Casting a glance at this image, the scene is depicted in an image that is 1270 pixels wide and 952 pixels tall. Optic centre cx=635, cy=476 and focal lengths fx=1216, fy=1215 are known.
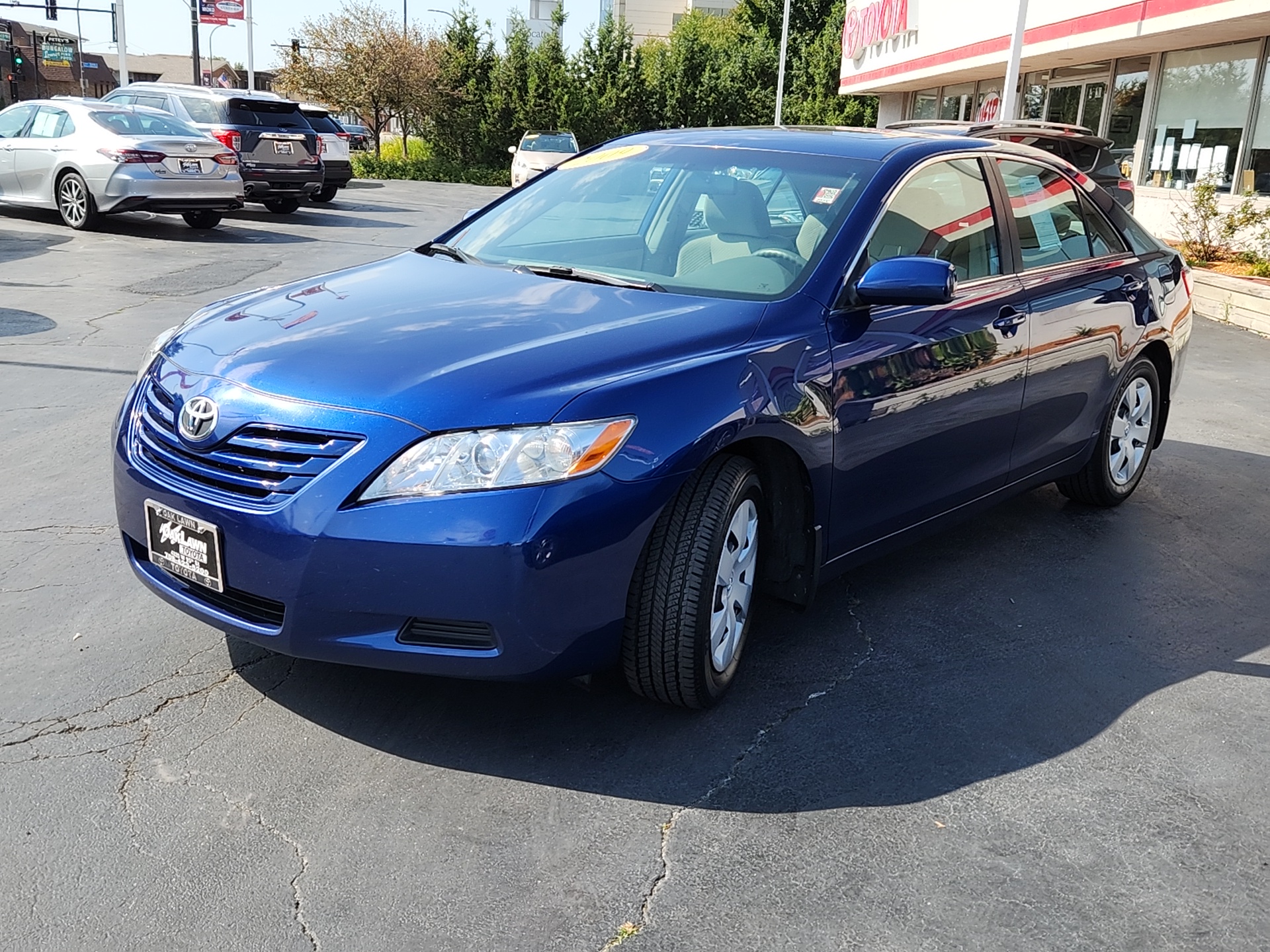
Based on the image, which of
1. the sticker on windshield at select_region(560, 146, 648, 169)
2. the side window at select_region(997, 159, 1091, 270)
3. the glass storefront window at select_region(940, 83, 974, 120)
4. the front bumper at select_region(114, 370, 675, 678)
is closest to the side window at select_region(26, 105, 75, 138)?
the sticker on windshield at select_region(560, 146, 648, 169)

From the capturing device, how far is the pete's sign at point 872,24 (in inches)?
1185

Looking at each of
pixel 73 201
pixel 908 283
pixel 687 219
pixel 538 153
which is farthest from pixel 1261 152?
pixel 538 153

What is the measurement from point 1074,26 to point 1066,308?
57.2 feet

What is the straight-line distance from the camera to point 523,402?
3.04 m

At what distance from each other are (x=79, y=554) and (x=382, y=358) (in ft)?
6.85

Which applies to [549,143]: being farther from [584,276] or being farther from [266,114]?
[584,276]

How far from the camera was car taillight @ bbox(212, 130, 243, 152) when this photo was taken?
1756 centimetres

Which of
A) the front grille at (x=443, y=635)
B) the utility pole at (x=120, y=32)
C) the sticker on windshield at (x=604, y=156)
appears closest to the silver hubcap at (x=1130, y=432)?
the sticker on windshield at (x=604, y=156)

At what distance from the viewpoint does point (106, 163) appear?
14.7 meters

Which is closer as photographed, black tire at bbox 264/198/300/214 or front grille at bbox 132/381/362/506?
front grille at bbox 132/381/362/506

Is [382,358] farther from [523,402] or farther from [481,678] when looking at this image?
[481,678]

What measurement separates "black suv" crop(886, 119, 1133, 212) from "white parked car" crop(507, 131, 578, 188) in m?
16.4

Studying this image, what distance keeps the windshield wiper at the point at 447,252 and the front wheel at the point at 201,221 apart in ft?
41.9

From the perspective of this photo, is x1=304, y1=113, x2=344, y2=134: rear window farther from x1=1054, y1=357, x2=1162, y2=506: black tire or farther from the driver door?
Result: the driver door
